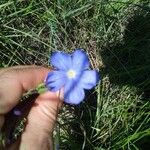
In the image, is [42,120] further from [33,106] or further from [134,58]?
[134,58]

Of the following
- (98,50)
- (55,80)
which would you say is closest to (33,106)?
(55,80)

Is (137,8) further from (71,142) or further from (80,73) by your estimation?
(80,73)

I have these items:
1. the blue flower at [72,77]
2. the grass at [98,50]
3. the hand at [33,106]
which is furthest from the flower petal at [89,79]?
the grass at [98,50]

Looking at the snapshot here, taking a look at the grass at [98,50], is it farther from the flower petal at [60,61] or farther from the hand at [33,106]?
the flower petal at [60,61]

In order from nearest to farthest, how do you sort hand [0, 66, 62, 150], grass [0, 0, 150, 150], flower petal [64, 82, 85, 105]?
flower petal [64, 82, 85, 105]
hand [0, 66, 62, 150]
grass [0, 0, 150, 150]

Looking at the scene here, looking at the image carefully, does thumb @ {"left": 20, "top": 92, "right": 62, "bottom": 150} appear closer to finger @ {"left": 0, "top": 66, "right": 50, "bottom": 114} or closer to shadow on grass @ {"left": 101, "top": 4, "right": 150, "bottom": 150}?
finger @ {"left": 0, "top": 66, "right": 50, "bottom": 114}

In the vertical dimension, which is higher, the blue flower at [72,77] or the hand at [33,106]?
the blue flower at [72,77]

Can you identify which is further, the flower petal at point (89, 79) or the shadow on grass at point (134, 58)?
the shadow on grass at point (134, 58)

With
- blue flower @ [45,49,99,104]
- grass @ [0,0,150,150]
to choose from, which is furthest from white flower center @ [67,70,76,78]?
grass @ [0,0,150,150]
